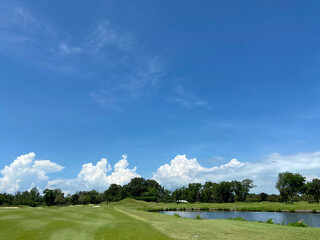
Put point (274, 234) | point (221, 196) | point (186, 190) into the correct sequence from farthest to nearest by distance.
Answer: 1. point (186, 190)
2. point (221, 196)
3. point (274, 234)

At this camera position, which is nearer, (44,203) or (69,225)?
(69,225)

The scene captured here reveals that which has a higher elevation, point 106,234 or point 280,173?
point 280,173

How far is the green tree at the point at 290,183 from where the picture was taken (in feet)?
386

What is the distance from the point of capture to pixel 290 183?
11881cm

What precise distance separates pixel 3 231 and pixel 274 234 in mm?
24295

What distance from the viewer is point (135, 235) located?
65.0ft

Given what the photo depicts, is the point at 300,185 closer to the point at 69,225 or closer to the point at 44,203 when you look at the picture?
the point at 69,225

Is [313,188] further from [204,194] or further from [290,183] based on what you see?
[204,194]

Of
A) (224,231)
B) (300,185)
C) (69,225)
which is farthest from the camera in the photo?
(300,185)

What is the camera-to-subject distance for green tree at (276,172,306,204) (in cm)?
11769

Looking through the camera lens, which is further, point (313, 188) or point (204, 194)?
point (204, 194)

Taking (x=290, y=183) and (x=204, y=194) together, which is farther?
(x=204, y=194)

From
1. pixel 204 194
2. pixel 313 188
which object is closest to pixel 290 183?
pixel 313 188

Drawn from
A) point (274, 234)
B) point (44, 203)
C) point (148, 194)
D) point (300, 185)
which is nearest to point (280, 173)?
point (300, 185)
